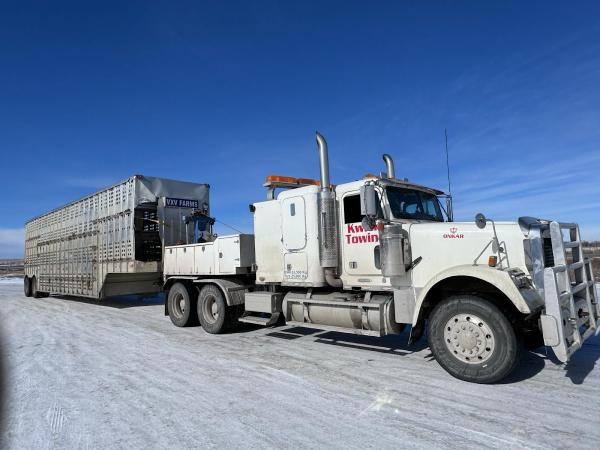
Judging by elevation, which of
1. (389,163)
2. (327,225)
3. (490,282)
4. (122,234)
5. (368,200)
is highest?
(389,163)

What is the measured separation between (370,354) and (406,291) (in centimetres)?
130

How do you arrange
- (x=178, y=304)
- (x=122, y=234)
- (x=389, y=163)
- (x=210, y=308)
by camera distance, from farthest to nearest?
1. (x=122, y=234)
2. (x=178, y=304)
3. (x=210, y=308)
4. (x=389, y=163)

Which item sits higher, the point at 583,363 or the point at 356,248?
the point at 356,248

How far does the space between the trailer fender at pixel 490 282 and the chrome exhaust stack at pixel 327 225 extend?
1.70 m

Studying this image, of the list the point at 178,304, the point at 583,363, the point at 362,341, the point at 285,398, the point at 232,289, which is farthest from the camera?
the point at 178,304

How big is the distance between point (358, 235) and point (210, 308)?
4097mm

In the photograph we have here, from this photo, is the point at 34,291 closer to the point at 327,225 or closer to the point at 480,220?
the point at 327,225

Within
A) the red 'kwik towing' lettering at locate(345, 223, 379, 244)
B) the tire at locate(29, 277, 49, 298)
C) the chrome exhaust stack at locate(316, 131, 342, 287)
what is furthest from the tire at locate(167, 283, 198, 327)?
the tire at locate(29, 277, 49, 298)

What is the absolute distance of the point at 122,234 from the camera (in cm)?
1166

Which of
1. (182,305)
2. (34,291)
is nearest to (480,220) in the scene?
(182,305)

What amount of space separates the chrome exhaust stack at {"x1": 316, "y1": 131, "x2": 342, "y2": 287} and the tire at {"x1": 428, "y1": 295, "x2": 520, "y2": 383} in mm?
1976

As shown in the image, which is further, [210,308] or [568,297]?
[210,308]

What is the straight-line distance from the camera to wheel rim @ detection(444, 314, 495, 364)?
4766mm

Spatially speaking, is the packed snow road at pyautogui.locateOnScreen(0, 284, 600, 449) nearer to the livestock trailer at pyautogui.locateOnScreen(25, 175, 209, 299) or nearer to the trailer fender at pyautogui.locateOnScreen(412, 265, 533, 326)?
the trailer fender at pyautogui.locateOnScreen(412, 265, 533, 326)
